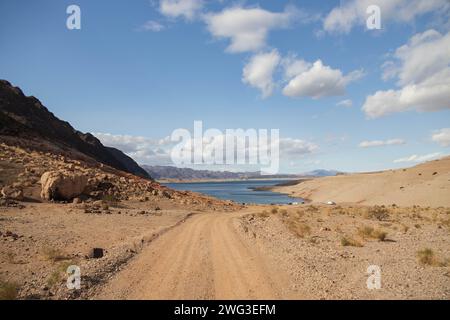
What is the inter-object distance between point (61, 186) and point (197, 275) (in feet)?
72.8

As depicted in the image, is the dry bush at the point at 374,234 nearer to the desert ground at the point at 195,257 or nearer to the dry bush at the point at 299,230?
the desert ground at the point at 195,257

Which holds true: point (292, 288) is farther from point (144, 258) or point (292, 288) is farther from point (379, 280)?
point (144, 258)

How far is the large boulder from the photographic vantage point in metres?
27.9

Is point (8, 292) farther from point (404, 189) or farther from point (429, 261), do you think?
point (404, 189)

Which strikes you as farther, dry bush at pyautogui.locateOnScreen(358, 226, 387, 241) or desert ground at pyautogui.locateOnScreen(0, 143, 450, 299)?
dry bush at pyautogui.locateOnScreen(358, 226, 387, 241)

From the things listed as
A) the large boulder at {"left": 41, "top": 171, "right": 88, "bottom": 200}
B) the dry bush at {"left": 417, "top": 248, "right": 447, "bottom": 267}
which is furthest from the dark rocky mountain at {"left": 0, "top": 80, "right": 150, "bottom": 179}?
the dry bush at {"left": 417, "top": 248, "right": 447, "bottom": 267}

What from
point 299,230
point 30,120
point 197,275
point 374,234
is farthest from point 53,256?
point 30,120

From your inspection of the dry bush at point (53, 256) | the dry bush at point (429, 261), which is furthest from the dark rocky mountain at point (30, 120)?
the dry bush at point (429, 261)

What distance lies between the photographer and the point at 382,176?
8088 centimetres

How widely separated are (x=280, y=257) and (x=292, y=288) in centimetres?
381

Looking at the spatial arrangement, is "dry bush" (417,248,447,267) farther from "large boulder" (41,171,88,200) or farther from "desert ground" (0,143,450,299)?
"large boulder" (41,171,88,200)

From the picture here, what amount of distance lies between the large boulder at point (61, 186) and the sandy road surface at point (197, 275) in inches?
643

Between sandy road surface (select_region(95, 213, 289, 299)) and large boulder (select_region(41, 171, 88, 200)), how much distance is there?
1634 cm
